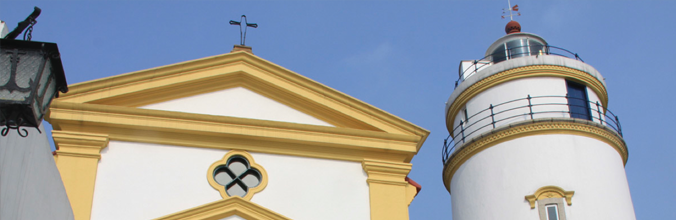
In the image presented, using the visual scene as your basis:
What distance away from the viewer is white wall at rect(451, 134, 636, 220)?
2153 centimetres

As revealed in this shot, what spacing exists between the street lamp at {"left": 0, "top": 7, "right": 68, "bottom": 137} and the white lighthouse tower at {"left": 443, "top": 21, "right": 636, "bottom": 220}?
1832 centimetres

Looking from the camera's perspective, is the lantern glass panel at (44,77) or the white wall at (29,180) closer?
the lantern glass panel at (44,77)

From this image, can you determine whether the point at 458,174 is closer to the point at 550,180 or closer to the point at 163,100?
the point at 550,180

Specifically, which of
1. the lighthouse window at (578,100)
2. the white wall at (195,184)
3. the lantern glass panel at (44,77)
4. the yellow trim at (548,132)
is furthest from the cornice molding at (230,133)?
the lighthouse window at (578,100)

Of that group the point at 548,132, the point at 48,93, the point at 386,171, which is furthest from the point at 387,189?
the point at 548,132

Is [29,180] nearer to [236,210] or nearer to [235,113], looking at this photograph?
[236,210]

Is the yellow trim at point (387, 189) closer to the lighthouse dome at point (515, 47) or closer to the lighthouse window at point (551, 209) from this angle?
the lighthouse window at point (551, 209)

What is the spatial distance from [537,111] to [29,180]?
18.1 meters

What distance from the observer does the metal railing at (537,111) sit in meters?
23.5

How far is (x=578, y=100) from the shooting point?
79.2 ft

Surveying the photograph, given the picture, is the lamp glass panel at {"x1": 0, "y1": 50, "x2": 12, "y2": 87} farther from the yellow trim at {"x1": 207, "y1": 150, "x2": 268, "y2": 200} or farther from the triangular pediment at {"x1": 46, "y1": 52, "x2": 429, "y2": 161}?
the triangular pediment at {"x1": 46, "y1": 52, "x2": 429, "y2": 161}

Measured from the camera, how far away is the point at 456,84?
87.3 ft

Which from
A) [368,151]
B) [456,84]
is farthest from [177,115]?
[456,84]

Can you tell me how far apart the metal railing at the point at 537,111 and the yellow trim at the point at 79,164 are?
14.9 meters
